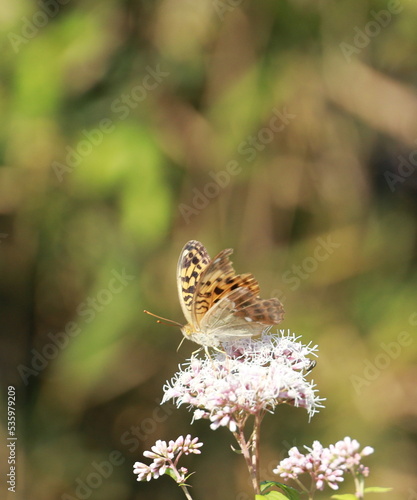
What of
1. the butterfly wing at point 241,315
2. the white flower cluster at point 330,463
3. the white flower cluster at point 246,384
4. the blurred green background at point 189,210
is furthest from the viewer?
the blurred green background at point 189,210

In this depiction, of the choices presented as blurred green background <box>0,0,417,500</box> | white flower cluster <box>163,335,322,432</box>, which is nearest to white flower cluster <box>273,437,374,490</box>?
white flower cluster <box>163,335,322,432</box>

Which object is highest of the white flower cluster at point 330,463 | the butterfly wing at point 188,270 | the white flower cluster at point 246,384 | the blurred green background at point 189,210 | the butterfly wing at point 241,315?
the blurred green background at point 189,210

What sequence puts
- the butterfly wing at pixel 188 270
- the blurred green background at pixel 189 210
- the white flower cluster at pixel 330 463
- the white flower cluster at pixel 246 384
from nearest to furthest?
1. the white flower cluster at pixel 330 463
2. the white flower cluster at pixel 246 384
3. the butterfly wing at pixel 188 270
4. the blurred green background at pixel 189 210

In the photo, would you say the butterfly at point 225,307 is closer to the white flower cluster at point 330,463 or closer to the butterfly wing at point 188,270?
the butterfly wing at point 188,270

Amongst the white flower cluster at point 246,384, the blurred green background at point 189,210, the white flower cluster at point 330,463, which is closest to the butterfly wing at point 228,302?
the white flower cluster at point 246,384

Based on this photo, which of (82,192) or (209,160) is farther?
(209,160)

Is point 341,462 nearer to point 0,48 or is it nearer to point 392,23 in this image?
point 0,48

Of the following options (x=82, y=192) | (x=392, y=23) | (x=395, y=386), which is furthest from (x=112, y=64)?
(x=395, y=386)
